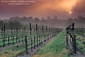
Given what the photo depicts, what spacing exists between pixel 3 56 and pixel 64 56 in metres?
6.45

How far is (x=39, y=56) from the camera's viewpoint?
10547 millimetres

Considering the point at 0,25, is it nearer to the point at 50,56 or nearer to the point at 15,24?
the point at 15,24

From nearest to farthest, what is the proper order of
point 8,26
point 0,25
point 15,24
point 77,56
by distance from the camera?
point 77,56 → point 0,25 → point 8,26 → point 15,24

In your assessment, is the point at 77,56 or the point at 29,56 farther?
the point at 29,56

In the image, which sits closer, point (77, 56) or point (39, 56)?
point (77, 56)

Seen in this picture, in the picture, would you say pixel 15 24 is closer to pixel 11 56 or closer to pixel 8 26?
pixel 8 26

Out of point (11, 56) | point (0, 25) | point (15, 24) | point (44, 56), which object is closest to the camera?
point (44, 56)

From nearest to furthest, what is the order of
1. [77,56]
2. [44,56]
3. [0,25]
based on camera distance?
[77,56]
[44,56]
[0,25]

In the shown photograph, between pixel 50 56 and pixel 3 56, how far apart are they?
16.9 ft

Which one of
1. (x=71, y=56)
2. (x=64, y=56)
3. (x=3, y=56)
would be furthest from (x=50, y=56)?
(x=3, y=56)

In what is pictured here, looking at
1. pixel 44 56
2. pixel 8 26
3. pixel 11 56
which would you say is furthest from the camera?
pixel 8 26

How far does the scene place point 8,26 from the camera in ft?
219

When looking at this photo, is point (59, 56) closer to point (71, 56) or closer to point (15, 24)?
point (71, 56)

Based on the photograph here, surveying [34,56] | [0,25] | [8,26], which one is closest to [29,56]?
[34,56]
